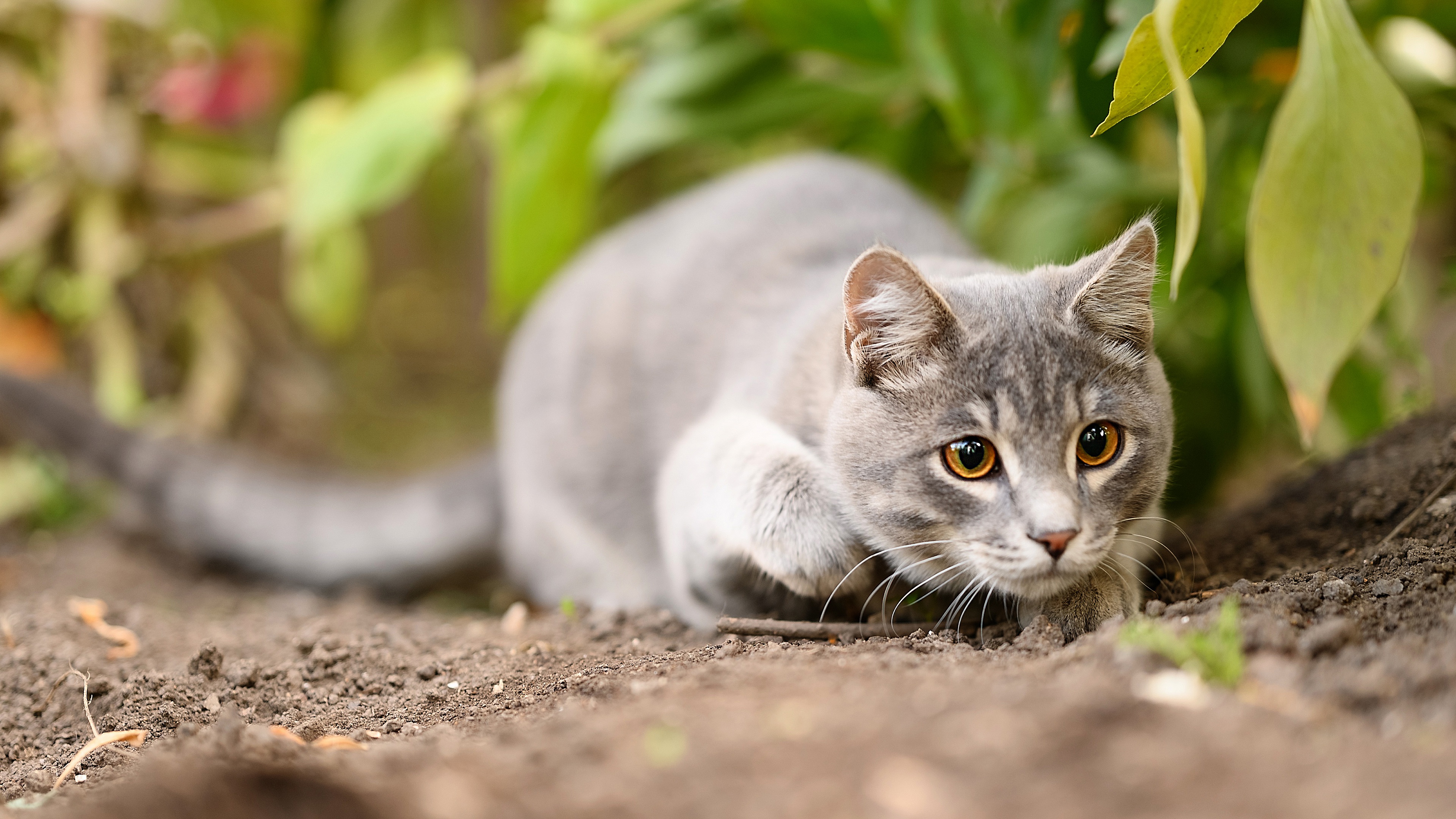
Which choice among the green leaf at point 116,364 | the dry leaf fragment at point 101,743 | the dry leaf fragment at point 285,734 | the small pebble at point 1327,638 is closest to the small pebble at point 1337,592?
the small pebble at point 1327,638

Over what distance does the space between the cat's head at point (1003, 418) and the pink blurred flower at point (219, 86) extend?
317cm

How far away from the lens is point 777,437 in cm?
211

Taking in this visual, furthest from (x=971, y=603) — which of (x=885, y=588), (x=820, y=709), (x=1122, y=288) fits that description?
(x=820, y=709)

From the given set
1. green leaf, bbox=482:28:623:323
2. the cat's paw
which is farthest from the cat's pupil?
green leaf, bbox=482:28:623:323

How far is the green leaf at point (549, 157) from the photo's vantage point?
10.1 ft

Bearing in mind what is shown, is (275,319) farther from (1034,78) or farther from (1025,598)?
(1025,598)

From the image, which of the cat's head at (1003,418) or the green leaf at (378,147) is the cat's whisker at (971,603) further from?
the green leaf at (378,147)

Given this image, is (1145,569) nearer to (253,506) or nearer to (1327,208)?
(1327,208)

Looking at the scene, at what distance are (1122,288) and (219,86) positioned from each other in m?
3.52

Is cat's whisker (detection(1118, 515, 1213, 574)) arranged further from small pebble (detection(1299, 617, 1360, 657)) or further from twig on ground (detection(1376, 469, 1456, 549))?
small pebble (detection(1299, 617, 1360, 657))

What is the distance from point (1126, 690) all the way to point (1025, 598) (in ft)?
2.00

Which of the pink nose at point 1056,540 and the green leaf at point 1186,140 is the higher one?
the green leaf at point 1186,140

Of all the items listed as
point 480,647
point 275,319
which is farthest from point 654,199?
Answer: point 480,647

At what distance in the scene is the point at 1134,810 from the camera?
101 centimetres
